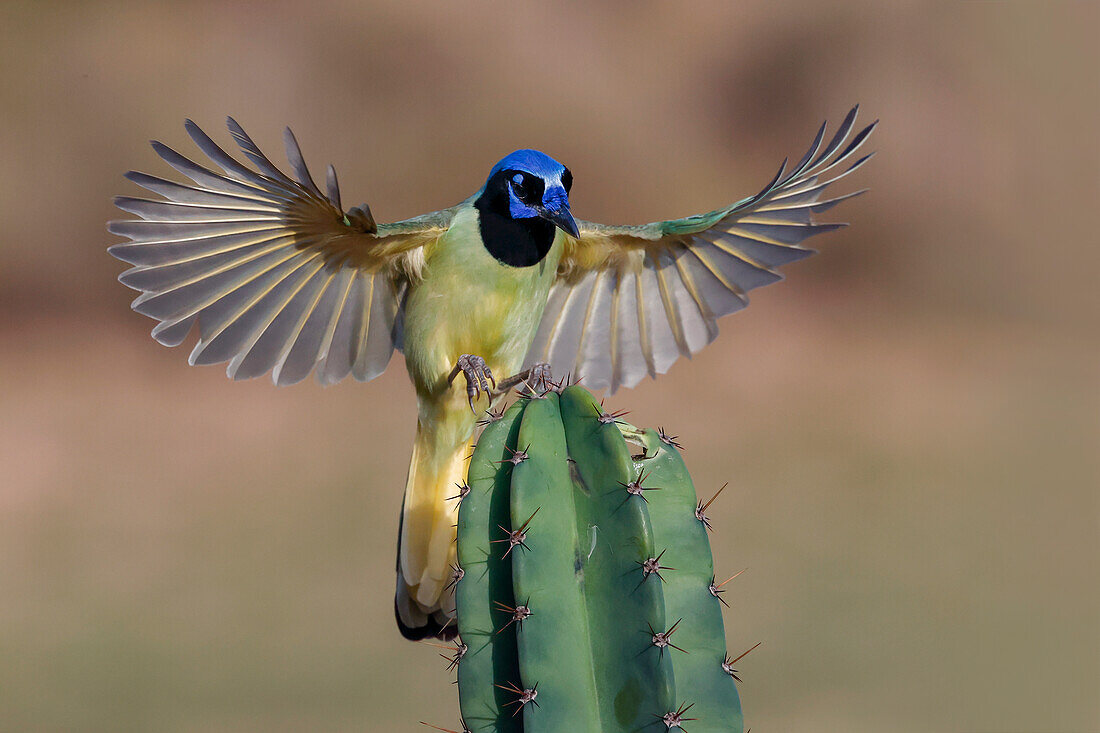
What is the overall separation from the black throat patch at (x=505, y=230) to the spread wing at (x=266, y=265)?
4.7 inches

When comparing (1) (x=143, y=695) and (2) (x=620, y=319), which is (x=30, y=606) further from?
(2) (x=620, y=319)

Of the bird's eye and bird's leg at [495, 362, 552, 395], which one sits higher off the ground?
the bird's eye

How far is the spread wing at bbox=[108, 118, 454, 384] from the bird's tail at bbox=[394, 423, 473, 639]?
0.38 metres

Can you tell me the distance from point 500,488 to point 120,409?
6.85 meters

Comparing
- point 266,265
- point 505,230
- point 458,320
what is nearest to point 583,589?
point 458,320

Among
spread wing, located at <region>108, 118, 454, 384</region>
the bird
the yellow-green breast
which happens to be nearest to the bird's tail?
the bird

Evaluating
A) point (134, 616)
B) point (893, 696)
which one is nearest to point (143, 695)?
point (134, 616)

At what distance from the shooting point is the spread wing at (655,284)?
319cm

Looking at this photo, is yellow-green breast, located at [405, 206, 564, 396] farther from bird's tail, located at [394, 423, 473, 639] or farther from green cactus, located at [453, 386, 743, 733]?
green cactus, located at [453, 386, 743, 733]

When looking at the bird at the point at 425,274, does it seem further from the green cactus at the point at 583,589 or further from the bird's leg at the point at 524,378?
the green cactus at the point at 583,589

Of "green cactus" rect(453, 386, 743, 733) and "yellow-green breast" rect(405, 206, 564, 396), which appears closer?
"green cactus" rect(453, 386, 743, 733)

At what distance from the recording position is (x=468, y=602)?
2012 millimetres

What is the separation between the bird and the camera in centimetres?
263

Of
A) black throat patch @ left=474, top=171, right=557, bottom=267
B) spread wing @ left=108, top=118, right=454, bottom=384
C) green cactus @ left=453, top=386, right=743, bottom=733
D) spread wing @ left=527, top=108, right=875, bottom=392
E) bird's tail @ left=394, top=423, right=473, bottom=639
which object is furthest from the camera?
spread wing @ left=527, top=108, right=875, bottom=392
